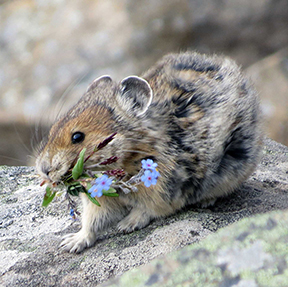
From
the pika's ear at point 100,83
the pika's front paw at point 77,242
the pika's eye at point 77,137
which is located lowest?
the pika's front paw at point 77,242

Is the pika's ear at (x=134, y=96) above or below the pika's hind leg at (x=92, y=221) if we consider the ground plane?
above

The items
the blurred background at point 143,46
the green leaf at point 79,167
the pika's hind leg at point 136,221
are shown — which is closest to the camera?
the green leaf at point 79,167

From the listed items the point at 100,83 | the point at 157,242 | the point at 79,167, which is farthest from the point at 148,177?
the point at 100,83

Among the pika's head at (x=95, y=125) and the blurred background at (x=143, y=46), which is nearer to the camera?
the pika's head at (x=95, y=125)

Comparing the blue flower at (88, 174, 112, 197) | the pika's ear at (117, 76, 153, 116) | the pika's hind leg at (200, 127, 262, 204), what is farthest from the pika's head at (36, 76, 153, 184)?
the pika's hind leg at (200, 127, 262, 204)

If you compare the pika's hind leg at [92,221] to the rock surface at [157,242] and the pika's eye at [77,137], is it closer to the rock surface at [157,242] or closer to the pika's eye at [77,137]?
the rock surface at [157,242]

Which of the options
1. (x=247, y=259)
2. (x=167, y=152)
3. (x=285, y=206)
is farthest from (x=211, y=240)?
(x=285, y=206)

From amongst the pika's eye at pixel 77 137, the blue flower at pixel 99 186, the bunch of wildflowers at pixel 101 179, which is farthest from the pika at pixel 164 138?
the blue flower at pixel 99 186
